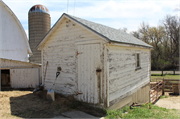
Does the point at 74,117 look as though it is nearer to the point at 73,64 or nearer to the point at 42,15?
the point at 73,64

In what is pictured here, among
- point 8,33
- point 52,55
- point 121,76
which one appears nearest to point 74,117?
point 121,76

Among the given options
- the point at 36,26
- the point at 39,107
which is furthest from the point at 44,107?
the point at 36,26

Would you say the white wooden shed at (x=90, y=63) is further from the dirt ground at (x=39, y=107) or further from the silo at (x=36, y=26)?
the silo at (x=36, y=26)

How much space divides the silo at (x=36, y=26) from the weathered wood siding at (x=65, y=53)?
336 inches

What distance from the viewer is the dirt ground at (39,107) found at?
5715mm

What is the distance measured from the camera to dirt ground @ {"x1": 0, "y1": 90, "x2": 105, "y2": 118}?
5715mm

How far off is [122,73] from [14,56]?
9.46m

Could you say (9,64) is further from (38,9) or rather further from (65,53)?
(38,9)

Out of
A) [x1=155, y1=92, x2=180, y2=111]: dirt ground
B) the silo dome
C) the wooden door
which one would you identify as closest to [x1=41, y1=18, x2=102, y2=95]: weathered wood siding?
the wooden door

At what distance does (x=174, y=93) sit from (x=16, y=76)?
49.6 feet

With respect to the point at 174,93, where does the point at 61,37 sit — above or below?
above

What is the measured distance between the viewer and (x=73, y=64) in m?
7.32

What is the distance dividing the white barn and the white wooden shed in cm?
255

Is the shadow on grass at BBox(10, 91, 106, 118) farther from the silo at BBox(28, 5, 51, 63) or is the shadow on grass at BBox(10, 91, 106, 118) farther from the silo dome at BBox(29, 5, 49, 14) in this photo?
the silo dome at BBox(29, 5, 49, 14)
